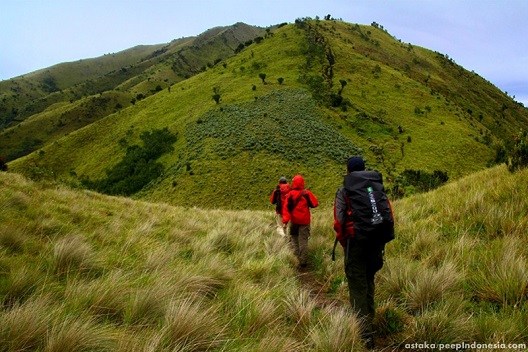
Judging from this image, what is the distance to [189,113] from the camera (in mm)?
54969

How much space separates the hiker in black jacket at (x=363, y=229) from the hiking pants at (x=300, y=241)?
124 inches

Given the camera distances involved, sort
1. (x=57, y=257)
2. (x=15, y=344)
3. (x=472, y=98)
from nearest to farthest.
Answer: (x=15, y=344), (x=57, y=257), (x=472, y=98)

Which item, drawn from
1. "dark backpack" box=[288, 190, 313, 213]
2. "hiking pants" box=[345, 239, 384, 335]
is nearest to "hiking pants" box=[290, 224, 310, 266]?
"dark backpack" box=[288, 190, 313, 213]

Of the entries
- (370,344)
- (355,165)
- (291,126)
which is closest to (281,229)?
(355,165)

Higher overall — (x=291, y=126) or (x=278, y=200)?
(x=291, y=126)

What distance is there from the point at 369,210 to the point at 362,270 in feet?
2.55

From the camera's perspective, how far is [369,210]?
3.39 metres

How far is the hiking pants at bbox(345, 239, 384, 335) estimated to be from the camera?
137 inches

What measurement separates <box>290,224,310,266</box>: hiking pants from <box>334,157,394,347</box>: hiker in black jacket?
314cm

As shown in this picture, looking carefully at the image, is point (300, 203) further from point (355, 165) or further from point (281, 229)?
point (355, 165)

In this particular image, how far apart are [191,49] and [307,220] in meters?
193

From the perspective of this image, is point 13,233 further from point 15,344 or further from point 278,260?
point 278,260

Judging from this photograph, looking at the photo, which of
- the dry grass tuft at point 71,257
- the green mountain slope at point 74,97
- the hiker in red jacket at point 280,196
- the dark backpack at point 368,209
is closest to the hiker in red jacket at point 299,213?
the hiker in red jacket at point 280,196

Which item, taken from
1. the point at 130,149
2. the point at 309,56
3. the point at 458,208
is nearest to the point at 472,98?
the point at 309,56
